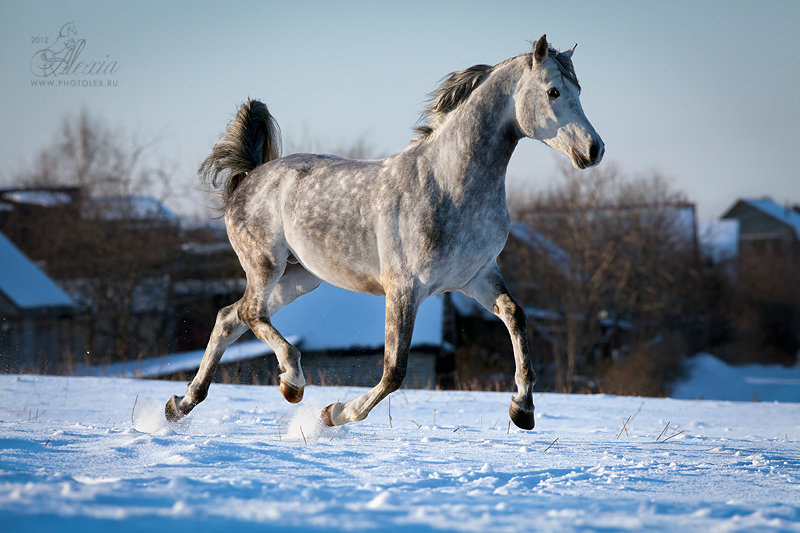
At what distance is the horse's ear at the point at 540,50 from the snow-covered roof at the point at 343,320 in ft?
49.7

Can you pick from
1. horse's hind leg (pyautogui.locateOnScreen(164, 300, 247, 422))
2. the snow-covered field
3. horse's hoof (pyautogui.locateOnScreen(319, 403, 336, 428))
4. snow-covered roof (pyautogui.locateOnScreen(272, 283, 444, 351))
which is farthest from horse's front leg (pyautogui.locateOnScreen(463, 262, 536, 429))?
snow-covered roof (pyautogui.locateOnScreen(272, 283, 444, 351))

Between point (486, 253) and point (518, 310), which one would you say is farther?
point (518, 310)

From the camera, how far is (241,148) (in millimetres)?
4566

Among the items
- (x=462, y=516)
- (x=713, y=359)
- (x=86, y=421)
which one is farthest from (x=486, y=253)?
(x=713, y=359)

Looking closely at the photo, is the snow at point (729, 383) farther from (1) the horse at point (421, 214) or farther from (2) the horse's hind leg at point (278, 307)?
(1) the horse at point (421, 214)

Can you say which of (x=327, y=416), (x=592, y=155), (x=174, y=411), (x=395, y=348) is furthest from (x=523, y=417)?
(x=174, y=411)

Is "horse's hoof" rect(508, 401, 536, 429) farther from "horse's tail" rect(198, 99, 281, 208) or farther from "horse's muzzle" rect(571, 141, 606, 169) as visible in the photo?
"horse's tail" rect(198, 99, 281, 208)

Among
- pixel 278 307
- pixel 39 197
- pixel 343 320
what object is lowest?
pixel 278 307

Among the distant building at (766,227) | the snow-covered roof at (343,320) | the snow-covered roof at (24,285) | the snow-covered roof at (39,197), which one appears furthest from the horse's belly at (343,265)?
the distant building at (766,227)

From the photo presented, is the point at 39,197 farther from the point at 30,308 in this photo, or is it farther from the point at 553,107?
the point at 553,107

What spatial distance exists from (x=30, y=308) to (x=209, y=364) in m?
22.3

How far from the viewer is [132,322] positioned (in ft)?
97.2

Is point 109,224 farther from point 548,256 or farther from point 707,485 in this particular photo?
point 707,485

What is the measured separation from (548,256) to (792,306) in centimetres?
1783
